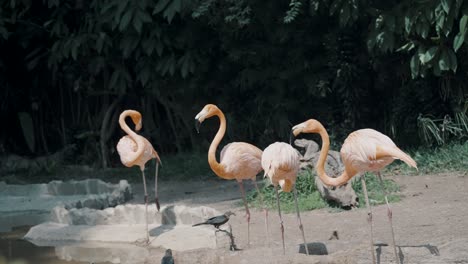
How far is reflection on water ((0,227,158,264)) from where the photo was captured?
6684mm

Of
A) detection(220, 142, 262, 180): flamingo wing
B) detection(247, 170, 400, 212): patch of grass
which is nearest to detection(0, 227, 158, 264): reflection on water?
detection(220, 142, 262, 180): flamingo wing

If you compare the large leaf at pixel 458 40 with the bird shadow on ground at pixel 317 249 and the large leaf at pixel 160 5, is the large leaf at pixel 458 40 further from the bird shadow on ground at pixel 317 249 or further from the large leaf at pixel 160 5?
the large leaf at pixel 160 5

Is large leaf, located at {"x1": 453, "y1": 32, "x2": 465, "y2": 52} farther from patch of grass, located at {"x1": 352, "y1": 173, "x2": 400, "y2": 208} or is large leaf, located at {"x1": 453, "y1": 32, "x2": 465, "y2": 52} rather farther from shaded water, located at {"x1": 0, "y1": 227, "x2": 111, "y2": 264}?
shaded water, located at {"x1": 0, "y1": 227, "x2": 111, "y2": 264}

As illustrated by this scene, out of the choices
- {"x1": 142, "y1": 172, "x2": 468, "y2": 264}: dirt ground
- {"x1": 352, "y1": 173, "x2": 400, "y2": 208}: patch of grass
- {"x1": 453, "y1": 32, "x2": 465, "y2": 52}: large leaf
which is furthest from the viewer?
{"x1": 453, "y1": 32, "x2": 465, "y2": 52}: large leaf

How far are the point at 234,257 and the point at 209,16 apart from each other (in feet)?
19.2

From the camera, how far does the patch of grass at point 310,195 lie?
7.82m

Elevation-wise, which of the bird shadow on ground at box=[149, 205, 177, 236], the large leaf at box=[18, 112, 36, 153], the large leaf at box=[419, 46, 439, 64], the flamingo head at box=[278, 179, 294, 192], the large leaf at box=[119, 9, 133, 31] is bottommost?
the bird shadow on ground at box=[149, 205, 177, 236]

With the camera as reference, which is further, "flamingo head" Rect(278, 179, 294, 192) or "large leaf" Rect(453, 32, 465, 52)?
"large leaf" Rect(453, 32, 465, 52)

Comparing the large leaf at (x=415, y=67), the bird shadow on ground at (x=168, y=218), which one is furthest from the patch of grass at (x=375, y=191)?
the bird shadow on ground at (x=168, y=218)

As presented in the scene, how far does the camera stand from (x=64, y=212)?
7.98 metres

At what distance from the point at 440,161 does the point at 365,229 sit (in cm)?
273

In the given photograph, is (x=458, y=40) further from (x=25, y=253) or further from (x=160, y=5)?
(x=25, y=253)

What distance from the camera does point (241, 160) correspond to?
651 centimetres

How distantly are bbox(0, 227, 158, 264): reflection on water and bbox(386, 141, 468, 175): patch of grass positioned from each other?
346 centimetres
